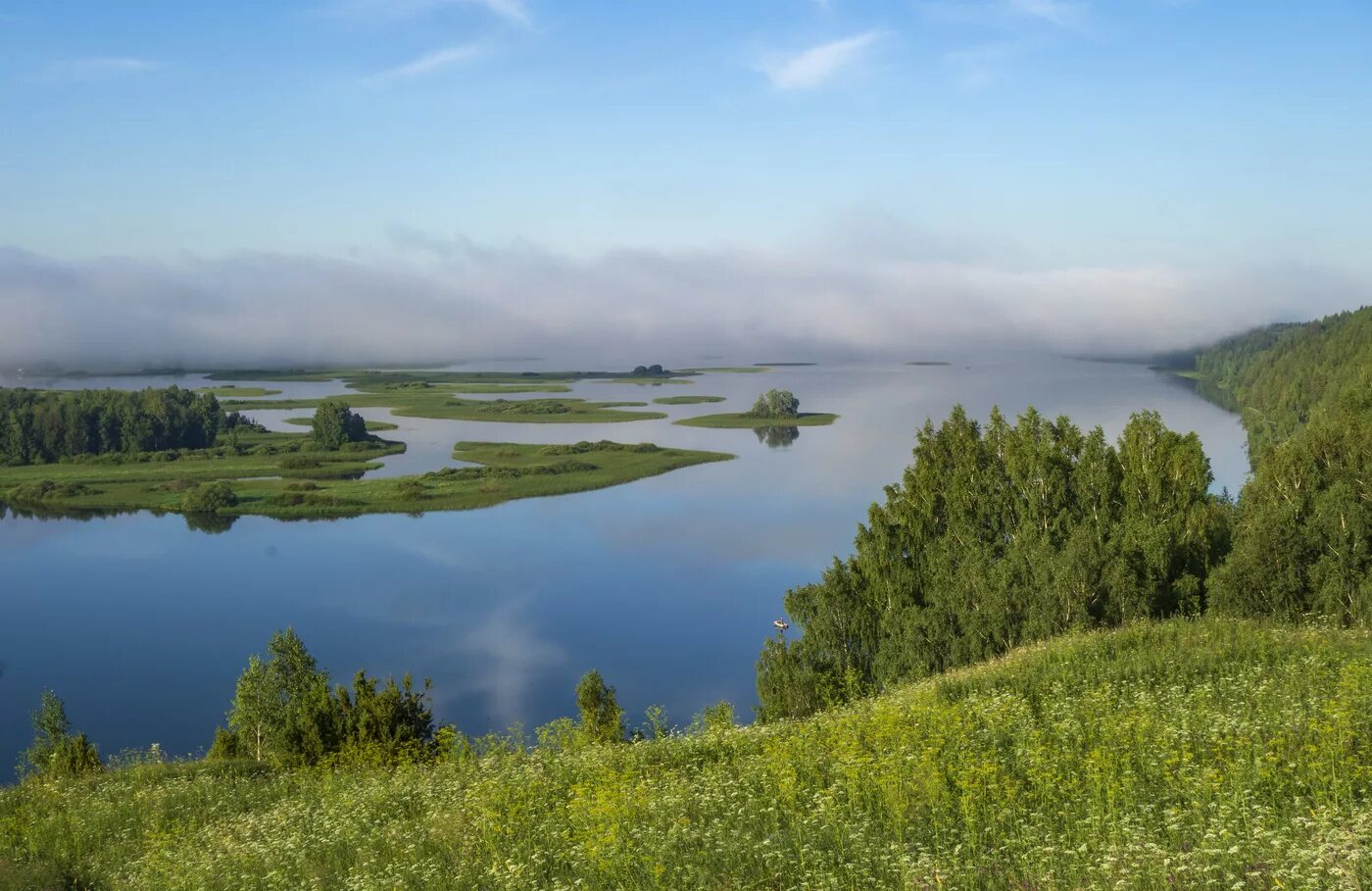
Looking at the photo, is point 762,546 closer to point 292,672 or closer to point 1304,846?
point 292,672

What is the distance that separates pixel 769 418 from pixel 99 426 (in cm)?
8756

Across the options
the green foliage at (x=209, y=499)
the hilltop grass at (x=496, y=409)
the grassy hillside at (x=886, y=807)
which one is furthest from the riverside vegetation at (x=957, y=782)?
the hilltop grass at (x=496, y=409)

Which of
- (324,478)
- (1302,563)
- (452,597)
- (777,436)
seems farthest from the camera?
(777,436)

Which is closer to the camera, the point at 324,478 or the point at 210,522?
the point at 210,522

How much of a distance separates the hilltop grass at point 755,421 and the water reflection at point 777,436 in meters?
3.55

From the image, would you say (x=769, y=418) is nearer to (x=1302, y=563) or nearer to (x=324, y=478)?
(x=324, y=478)

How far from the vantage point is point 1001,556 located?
31.5 meters

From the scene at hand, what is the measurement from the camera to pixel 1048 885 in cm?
693

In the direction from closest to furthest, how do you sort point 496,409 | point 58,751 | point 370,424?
point 58,751 < point 370,424 < point 496,409

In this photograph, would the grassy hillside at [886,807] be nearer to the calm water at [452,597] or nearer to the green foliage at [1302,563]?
the green foliage at [1302,563]

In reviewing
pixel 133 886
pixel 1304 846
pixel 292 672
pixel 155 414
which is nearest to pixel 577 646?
pixel 292 672

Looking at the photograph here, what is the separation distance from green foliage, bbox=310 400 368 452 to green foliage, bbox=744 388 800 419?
58672 mm

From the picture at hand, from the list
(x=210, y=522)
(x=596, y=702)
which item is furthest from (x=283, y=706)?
(x=210, y=522)

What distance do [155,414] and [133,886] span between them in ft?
411
